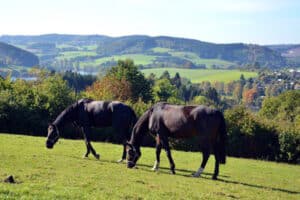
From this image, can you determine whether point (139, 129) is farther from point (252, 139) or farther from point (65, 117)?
point (252, 139)

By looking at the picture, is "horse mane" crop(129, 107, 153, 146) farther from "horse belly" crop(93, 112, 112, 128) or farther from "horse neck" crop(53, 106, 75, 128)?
"horse neck" crop(53, 106, 75, 128)

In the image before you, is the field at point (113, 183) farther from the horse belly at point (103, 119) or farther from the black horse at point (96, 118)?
the horse belly at point (103, 119)

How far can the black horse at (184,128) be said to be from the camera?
60.7 ft

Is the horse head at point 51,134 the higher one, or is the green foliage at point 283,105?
the horse head at point 51,134

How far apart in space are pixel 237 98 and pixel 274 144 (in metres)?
156

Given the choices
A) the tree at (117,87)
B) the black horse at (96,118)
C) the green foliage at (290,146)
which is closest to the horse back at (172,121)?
the black horse at (96,118)

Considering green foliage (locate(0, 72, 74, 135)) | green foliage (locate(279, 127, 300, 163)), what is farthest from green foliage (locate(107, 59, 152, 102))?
green foliage (locate(279, 127, 300, 163))

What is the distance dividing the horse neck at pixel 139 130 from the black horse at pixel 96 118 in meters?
0.97

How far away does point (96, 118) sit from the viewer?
846 inches

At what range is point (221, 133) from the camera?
18797 mm

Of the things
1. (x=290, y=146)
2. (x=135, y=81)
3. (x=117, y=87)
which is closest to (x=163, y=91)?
(x=135, y=81)

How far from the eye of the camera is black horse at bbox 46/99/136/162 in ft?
68.9

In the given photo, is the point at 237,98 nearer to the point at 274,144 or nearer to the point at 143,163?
the point at 274,144

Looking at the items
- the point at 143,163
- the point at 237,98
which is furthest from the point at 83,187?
the point at 237,98
